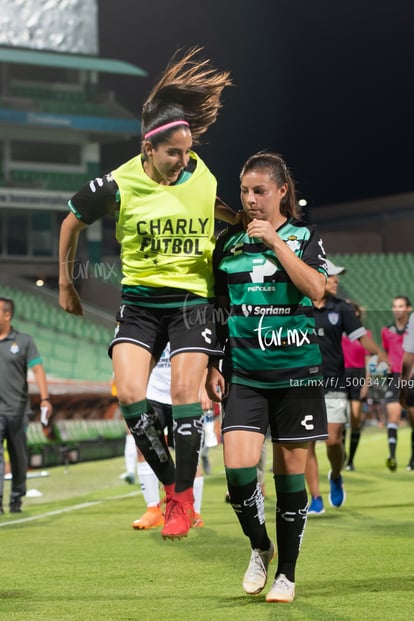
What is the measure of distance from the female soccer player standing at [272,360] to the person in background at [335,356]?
4.78 meters

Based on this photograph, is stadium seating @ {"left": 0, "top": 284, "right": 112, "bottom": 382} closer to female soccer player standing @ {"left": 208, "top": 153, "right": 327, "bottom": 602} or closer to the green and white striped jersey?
female soccer player standing @ {"left": 208, "top": 153, "right": 327, "bottom": 602}

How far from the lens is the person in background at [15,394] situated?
12.1m

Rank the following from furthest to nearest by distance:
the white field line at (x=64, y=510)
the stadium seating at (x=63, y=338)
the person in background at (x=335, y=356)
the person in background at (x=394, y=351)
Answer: the stadium seating at (x=63, y=338) < the person in background at (x=394, y=351) < the white field line at (x=64, y=510) < the person in background at (x=335, y=356)

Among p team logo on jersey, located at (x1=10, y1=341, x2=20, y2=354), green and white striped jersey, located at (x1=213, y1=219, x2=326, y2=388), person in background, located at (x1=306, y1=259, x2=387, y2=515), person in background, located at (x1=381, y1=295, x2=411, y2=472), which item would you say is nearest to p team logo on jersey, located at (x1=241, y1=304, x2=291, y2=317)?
green and white striped jersey, located at (x1=213, y1=219, x2=326, y2=388)

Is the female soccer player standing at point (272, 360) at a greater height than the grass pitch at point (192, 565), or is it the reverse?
the female soccer player standing at point (272, 360)

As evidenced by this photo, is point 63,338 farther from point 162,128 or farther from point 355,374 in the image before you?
point 162,128

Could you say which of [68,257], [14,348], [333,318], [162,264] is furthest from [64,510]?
[162,264]

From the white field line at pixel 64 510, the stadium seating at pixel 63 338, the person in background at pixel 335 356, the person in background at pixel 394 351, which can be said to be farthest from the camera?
the stadium seating at pixel 63 338

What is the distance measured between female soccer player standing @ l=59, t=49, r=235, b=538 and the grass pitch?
2.09 feet

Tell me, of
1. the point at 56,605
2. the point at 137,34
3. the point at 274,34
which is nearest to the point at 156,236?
the point at 56,605

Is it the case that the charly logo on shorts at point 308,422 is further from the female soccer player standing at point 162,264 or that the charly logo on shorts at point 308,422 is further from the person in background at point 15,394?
the person in background at point 15,394

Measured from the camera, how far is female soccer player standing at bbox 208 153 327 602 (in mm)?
5289

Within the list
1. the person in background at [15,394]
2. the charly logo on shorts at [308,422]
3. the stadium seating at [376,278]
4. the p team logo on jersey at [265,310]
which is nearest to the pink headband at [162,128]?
the p team logo on jersey at [265,310]

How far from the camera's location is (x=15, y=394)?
39.9ft
